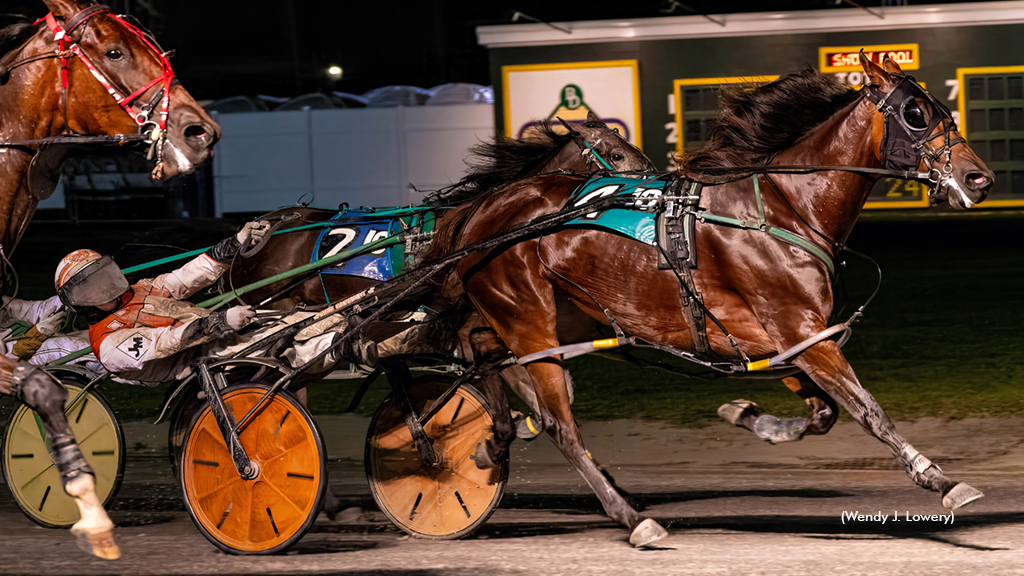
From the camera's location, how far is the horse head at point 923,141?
4.55 m

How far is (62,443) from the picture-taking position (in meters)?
4.22

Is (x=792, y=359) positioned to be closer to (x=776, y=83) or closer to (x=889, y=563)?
(x=889, y=563)

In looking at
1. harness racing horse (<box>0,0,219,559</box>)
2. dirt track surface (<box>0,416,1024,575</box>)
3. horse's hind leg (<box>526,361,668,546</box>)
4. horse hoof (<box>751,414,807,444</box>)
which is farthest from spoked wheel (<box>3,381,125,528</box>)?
horse hoof (<box>751,414,807,444</box>)

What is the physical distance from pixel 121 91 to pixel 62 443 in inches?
53.7

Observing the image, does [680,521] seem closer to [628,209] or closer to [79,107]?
[628,209]

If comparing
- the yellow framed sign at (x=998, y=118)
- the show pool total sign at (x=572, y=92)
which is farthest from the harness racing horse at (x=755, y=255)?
the yellow framed sign at (x=998, y=118)

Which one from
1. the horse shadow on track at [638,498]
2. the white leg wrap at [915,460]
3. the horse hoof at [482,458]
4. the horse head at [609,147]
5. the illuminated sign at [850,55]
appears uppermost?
the horse head at [609,147]

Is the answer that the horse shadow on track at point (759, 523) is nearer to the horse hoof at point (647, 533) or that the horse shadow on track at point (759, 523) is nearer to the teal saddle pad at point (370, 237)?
the horse hoof at point (647, 533)

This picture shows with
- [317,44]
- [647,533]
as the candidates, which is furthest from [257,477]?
[317,44]

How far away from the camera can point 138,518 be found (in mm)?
5637

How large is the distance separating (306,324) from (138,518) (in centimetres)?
144

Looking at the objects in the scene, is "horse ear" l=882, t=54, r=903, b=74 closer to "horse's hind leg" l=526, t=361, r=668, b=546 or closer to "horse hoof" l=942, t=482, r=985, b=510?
"horse hoof" l=942, t=482, r=985, b=510

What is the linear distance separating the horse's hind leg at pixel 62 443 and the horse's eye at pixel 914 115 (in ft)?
11.5

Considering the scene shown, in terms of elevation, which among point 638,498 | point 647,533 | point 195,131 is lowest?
point 638,498
